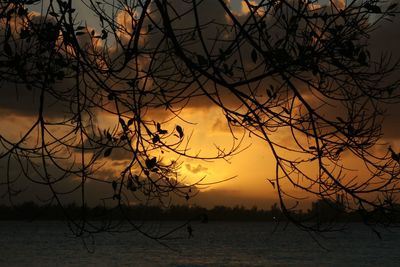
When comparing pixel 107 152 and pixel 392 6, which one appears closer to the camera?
pixel 392 6

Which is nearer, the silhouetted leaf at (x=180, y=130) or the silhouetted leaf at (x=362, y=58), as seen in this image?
the silhouetted leaf at (x=362, y=58)

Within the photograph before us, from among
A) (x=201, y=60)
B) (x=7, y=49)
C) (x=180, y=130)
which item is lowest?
Answer: (x=180, y=130)

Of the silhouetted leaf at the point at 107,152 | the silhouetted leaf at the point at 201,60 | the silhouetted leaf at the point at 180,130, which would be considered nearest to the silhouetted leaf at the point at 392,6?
the silhouetted leaf at the point at 201,60

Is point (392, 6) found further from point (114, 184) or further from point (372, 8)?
point (114, 184)

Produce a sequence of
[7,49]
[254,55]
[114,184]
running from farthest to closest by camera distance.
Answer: [114,184] < [7,49] < [254,55]

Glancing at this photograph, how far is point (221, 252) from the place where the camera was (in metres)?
85.1

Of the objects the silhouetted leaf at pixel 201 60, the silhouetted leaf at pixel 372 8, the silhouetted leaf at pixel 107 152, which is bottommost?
the silhouetted leaf at pixel 107 152

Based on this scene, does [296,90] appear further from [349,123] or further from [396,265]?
[396,265]

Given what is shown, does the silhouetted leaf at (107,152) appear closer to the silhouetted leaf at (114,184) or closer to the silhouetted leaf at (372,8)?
the silhouetted leaf at (114,184)

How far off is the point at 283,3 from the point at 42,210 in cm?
259

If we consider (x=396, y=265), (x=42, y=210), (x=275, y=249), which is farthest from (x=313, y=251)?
(x=42, y=210)

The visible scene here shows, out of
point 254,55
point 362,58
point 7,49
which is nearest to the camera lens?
point 254,55

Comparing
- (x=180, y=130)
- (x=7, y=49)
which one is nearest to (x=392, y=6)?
(x=180, y=130)

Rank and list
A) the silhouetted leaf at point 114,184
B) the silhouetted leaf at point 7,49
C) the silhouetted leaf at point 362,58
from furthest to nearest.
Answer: the silhouetted leaf at point 114,184
the silhouetted leaf at point 7,49
the silhouetted leaf at point 362,58
